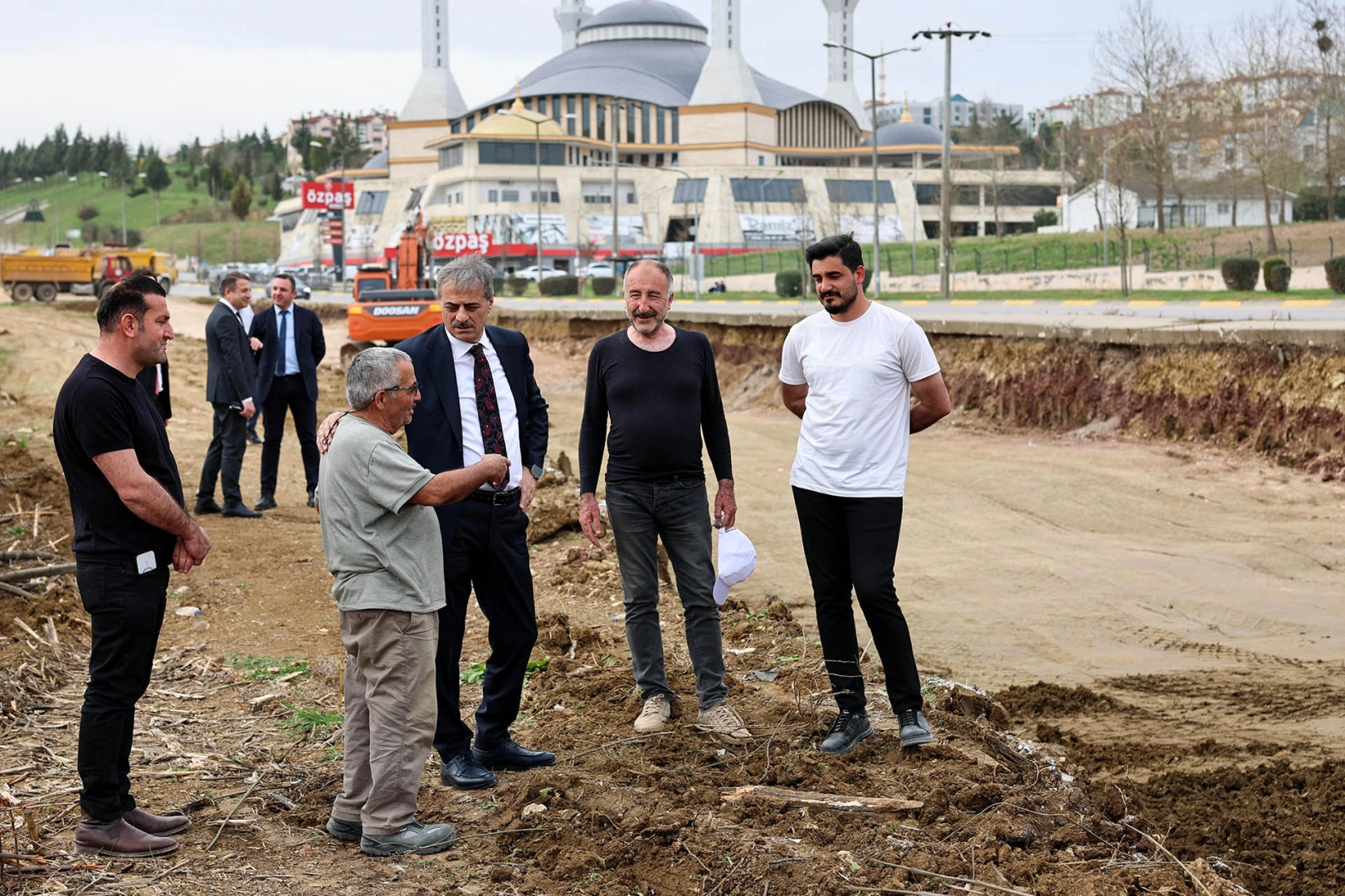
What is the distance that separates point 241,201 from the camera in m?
128

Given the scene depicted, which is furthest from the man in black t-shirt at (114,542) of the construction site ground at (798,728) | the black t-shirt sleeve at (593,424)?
the black t-shirt sleeve at (593,424)

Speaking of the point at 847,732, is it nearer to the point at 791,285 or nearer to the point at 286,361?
the point at 286,361

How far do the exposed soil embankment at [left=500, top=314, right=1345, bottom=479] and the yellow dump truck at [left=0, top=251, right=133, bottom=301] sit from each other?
3857 centimetres

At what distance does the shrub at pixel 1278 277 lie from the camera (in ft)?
108

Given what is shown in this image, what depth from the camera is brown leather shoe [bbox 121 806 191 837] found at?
4652 mm

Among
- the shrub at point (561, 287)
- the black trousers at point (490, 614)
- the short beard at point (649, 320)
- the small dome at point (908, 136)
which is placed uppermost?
the small dome at point (908, 136)

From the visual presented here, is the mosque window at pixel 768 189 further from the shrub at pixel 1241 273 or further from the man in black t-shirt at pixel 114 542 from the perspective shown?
the man in black t-shirt at pixel 114 542

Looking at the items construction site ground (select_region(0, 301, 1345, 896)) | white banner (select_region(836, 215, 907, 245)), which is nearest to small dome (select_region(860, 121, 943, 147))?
white banner (select_region(836, 215, 907, 245))

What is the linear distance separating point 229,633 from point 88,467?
3.81 m

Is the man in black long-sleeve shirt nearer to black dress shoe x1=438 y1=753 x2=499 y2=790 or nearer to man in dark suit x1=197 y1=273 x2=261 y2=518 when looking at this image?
black dress shoe x1=438 y1=753 x2=499 y2=790

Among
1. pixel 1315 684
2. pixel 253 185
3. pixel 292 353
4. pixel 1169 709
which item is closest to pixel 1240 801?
pixel 1169 709

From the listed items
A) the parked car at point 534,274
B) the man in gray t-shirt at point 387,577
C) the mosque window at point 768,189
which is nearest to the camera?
the man in gray t-shirt at point 387,577

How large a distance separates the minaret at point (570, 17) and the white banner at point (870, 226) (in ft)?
209

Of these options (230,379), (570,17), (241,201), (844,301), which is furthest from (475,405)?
(570,17)
